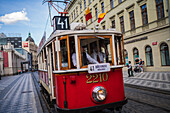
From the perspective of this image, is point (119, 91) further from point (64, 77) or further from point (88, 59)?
point (64, 77)

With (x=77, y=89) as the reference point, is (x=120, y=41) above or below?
above

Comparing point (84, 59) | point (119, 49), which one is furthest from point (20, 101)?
point (119, 49)

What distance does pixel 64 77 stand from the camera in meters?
4.45

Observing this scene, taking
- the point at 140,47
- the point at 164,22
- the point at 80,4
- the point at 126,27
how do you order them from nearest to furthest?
the point at 164,22, the point at 140,47, the point at 126,27, the point at 80,4

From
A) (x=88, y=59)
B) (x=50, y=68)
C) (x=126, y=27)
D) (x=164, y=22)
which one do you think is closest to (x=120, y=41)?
(x=88, y=59)

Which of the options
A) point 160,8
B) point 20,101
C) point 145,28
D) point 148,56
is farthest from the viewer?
point 148,56

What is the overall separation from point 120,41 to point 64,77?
207cm

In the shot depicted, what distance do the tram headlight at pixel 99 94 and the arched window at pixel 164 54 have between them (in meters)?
15.1

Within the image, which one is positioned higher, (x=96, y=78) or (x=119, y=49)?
(x=119, y=49)

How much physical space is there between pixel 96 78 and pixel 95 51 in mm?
804

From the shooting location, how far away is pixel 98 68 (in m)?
4.53

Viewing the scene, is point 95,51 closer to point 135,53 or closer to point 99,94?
point 99,94

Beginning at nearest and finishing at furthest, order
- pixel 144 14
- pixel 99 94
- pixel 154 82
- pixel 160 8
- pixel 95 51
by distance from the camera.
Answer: pixel 99 94
pixel 95 51
pixel 154 82
pixel 160 8
pixel 144 14

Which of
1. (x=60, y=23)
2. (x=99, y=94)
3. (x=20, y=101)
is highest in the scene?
(x=60, y=23)
